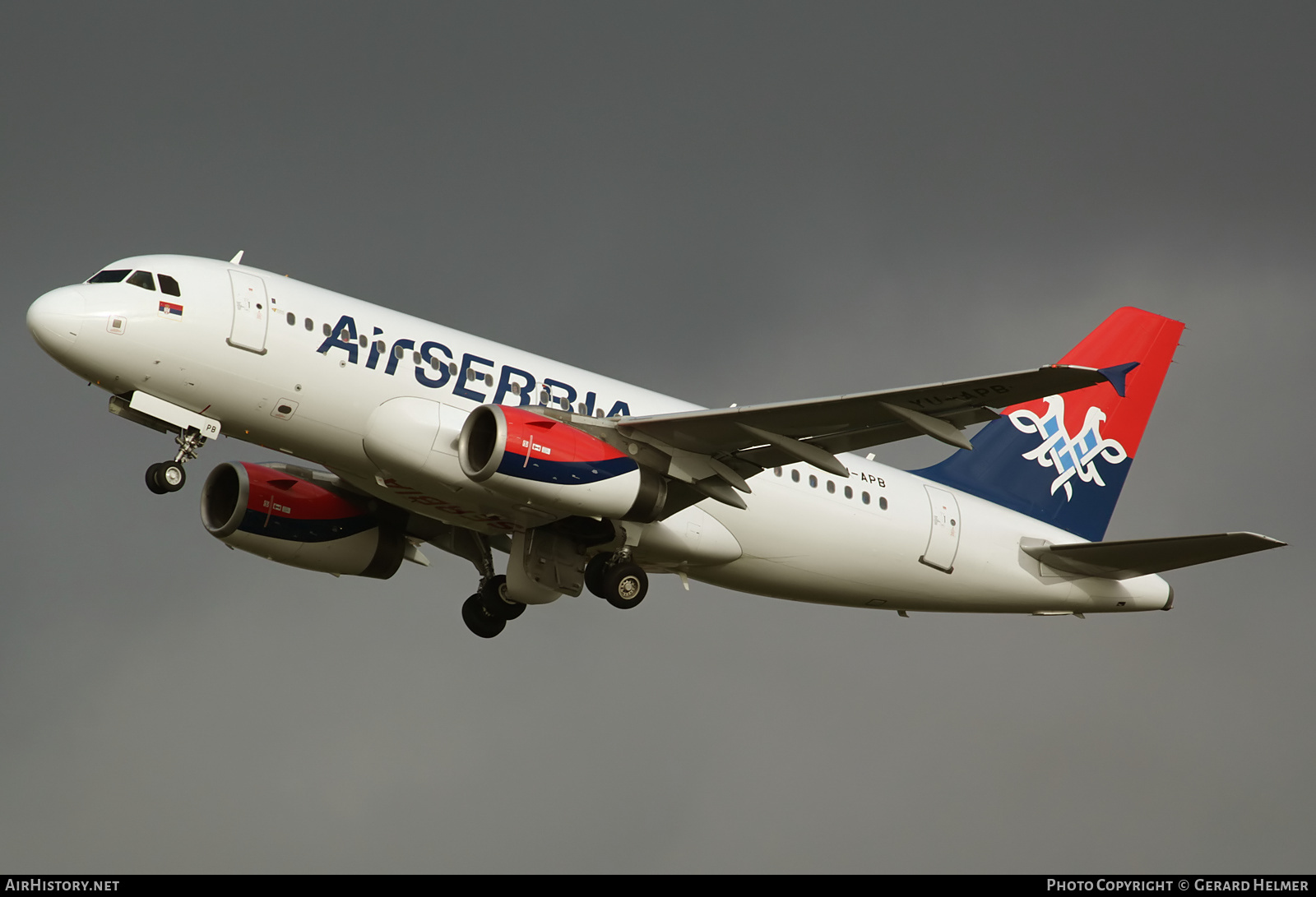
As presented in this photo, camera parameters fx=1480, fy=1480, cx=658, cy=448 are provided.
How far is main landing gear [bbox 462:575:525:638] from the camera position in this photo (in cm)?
3416

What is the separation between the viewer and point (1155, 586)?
34.4m

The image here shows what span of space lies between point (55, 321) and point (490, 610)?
12.2m

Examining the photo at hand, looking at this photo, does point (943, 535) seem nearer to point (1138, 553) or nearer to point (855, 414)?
point (1138, 553)

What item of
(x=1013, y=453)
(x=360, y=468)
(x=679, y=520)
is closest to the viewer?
(x=360, y=468)

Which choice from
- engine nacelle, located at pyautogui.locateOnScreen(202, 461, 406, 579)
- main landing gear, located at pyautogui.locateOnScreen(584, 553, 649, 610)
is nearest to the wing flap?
main landing gear, located at pyautogui.locateOnScreen(584, 553, 649, 610)

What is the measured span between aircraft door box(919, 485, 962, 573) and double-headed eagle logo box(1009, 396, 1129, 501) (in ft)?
14.0

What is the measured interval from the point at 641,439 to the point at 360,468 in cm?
540

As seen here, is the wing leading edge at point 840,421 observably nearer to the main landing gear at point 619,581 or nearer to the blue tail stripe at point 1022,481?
the main landing gear at point 619,581

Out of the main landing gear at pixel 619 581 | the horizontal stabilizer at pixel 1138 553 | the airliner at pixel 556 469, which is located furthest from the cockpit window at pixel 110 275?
the horizontal stabilizer at pixel 1138 553

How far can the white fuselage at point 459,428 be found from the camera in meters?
26.5

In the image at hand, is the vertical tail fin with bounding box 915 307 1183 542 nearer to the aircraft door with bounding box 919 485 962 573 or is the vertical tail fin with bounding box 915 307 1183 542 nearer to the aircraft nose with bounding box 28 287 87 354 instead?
the aircraft door with bounding box 919 485 962 573

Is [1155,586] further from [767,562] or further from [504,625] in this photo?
[504,625]

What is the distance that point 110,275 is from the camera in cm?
2706

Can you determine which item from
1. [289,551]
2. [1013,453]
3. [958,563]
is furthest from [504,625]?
[1013,453]
